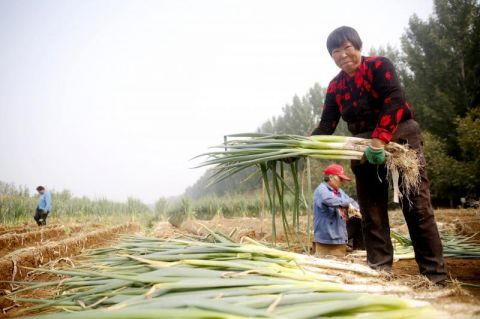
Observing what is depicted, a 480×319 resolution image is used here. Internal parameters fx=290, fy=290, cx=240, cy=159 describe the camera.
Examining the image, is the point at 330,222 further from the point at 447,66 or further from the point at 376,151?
the point at 447,66

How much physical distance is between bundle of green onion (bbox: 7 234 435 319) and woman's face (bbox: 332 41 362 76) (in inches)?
54.2

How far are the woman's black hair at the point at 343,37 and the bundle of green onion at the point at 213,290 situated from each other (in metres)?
1.45

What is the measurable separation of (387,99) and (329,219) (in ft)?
6.43

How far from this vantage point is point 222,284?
3.55ft

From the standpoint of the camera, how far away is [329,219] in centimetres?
351

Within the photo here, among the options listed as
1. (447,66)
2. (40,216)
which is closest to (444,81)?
(447,66)

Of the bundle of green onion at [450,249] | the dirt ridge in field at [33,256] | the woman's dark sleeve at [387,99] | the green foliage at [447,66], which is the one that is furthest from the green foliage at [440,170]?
the dirt ridge in field at [33,256]

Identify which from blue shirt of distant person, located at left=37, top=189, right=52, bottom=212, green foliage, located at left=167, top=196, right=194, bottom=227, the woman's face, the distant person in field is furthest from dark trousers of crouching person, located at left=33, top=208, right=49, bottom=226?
the woman's face

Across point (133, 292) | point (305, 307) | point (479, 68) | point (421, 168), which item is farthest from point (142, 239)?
point (479, 68)

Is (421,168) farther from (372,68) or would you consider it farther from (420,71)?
(420,71)

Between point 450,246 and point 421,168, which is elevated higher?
point 421,168

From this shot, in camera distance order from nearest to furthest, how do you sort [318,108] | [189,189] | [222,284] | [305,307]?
1. [305,307]
2. [222,284]
3. [318,108]
4. [189,189]

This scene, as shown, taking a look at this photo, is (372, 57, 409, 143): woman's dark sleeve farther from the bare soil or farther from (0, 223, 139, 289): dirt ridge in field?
(0, 223, 139, 289): dirt ridge in field

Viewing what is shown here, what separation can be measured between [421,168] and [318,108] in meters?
26.9
